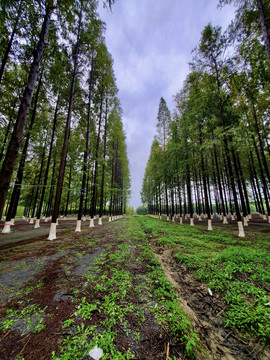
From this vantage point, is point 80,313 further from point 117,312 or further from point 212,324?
point 212,324

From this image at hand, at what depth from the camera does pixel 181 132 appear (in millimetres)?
14656

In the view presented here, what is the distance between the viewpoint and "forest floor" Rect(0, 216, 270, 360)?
1.43 meters

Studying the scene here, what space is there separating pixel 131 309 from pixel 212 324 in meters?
1.44

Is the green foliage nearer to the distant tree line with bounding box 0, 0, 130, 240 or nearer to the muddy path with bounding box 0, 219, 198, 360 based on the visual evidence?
the distant tree line with bounding box 0, 0, 130, 240

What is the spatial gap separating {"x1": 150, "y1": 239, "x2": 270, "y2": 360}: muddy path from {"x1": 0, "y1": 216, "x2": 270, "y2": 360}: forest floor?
Answer: 0.01 m

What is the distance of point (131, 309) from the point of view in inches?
78.2

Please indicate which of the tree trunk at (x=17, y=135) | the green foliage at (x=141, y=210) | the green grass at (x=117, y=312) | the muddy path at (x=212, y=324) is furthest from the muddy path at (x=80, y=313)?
the green foliage at (x=141, y=210)

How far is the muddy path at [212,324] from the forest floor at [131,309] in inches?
0.5

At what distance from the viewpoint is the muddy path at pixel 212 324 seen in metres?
1.68

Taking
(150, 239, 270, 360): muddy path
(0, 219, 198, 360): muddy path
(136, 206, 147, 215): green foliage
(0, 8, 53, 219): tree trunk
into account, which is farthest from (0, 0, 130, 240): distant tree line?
(136, 206, 147, 215): green foliage

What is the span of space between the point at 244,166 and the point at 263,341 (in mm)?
22857

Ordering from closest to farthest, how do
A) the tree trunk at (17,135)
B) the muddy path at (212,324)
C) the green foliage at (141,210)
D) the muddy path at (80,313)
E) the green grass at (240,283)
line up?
the muddy path at (80,313) < the muddy path at (212,324) < the green grass at (240,283) < the tree trunk at (17,135) < the green foliage at (141,210)

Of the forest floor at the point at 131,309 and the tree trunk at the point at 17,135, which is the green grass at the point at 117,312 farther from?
the tree trunk at the point at 17,135

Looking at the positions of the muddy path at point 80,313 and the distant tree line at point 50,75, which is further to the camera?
the distant tree line at point 50,75
